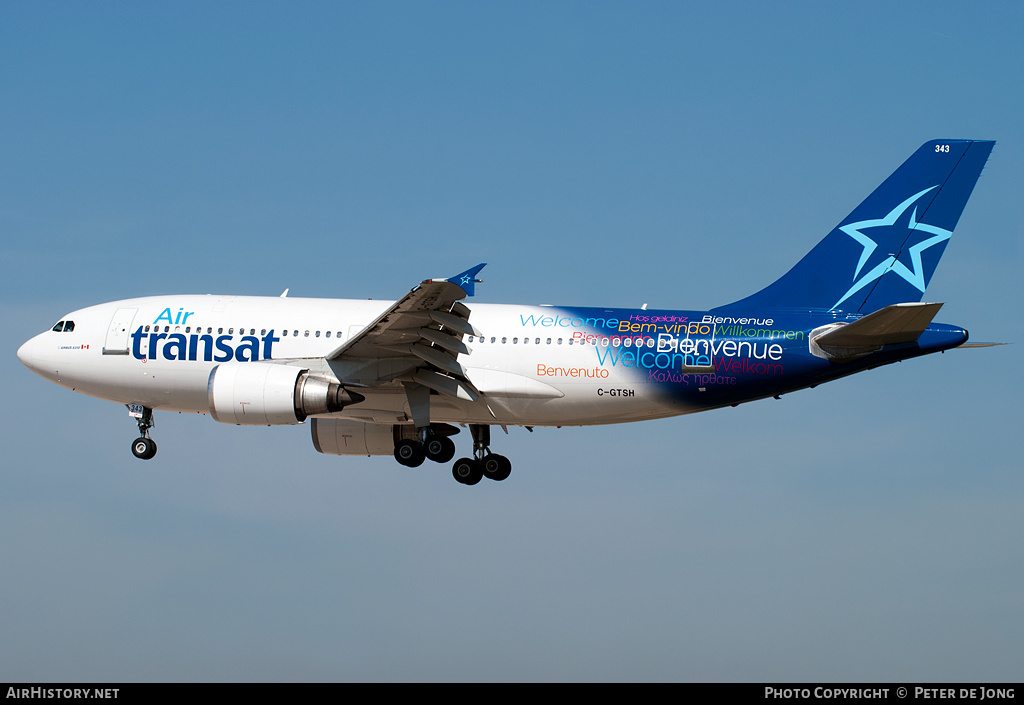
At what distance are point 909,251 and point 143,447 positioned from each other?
23.9 metres

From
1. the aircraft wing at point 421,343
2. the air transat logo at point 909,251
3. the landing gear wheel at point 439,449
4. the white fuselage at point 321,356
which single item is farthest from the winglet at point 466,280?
the air transat logo at point 909,251

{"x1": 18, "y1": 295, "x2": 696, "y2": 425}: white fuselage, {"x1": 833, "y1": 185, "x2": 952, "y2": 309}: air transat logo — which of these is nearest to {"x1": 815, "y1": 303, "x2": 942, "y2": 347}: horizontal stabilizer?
{"x1": 833, "y1": 185, "x2": 952, "y2": 309}: air transat logo

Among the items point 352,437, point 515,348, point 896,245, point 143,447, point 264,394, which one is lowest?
point 264,394

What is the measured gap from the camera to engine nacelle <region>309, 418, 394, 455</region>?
4169cm

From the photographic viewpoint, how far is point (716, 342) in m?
36.1

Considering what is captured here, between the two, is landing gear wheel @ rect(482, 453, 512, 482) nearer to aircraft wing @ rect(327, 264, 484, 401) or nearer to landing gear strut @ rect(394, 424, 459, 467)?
landing gear strut @ rect(394, 424, 459, 467)

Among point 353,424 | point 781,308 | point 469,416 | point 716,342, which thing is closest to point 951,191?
point 781,308

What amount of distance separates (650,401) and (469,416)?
17.6ft

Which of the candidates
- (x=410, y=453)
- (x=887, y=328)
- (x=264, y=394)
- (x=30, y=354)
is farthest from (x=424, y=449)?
(x=887, y=328)

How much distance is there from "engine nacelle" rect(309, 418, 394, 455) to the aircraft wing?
4954 mm

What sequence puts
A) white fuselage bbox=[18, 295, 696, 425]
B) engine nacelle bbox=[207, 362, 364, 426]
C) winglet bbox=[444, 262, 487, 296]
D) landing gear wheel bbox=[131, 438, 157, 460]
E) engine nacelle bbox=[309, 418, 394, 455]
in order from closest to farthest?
winglet bbox=[444, 262, 487, 296]
engine nacelle bbox=[207, 362, 364, 426]
white fuselage bbox=[18, 295, 696, 425]
landing gear wheel bbox=[131, 438, 157, 460]
engine nacelle bbox=[309, 418, 394, 455]

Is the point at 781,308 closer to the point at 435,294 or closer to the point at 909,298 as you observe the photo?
the point at 909,298

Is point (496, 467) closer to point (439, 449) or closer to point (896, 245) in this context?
point (439, 449)

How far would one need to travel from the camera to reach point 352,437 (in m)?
41.8
